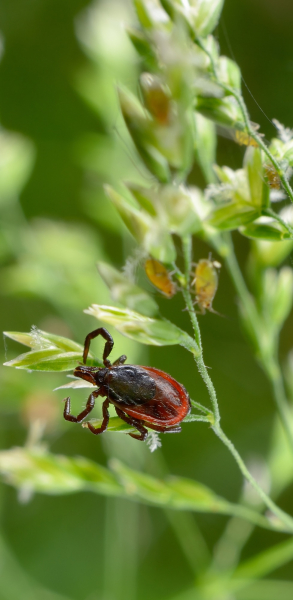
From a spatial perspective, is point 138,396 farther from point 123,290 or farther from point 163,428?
point 123,290

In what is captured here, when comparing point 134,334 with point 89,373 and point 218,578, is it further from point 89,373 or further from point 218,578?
point 218,578

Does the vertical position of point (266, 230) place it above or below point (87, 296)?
above

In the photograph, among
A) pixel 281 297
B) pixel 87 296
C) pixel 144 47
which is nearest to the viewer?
pixel 144 47

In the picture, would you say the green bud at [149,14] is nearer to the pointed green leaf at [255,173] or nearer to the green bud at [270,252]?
the pointed green leaf at [255,173]

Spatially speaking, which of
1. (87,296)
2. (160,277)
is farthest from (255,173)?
(87,296)

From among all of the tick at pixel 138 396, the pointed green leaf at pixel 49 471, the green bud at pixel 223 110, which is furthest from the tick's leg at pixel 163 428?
the green bud at pixel 223 110

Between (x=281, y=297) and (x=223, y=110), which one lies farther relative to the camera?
(x=281, y=297)

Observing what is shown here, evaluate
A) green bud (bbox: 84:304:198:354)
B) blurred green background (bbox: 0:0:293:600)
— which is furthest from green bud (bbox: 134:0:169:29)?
blurred green background (bbox: 0:0:293:600)
